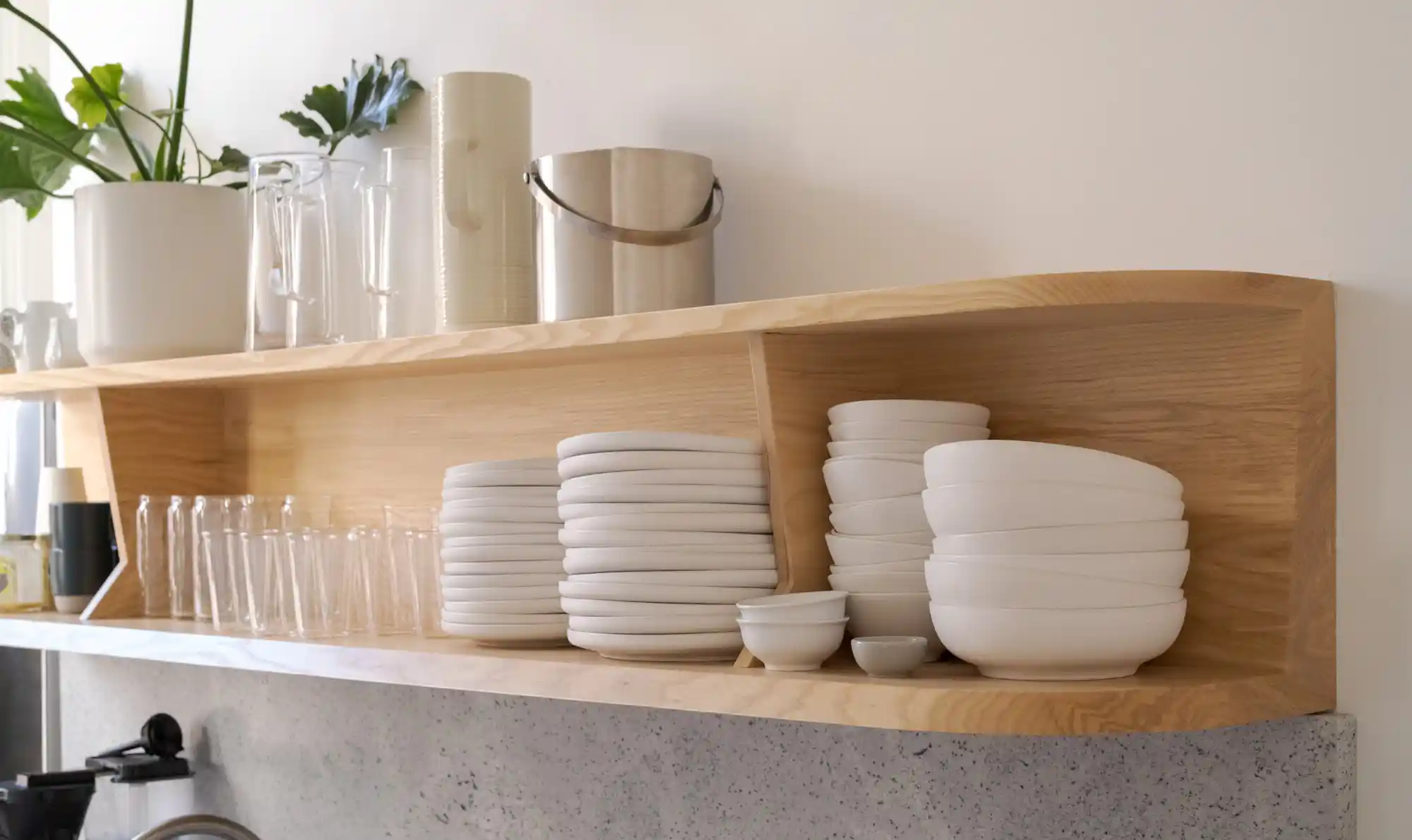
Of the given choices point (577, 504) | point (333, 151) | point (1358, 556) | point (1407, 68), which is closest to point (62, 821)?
point (333, 151)

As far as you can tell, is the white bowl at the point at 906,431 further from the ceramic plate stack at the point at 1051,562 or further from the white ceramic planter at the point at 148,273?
the white ceramic planter at the point at 148,273

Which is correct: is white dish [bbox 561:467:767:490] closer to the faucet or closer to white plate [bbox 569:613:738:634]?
white plate [bbox 569:613:738:634]

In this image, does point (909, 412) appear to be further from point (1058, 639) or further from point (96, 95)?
point (96, 95)

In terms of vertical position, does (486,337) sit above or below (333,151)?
below

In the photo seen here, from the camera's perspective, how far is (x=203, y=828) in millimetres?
2051

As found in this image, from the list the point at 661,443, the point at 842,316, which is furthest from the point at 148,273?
the point at 842,316

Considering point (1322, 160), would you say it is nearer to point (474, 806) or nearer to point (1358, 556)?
point (1358, 556)

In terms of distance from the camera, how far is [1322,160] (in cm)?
121

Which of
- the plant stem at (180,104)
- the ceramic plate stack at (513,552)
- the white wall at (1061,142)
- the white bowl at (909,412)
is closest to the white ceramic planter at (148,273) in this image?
the plant stem at (180,104)

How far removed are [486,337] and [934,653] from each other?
1.85 feet

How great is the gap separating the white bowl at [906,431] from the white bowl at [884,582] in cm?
12

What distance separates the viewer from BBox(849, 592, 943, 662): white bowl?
1.27 m

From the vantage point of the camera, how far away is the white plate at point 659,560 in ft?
4.33

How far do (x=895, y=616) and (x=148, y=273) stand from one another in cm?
117
